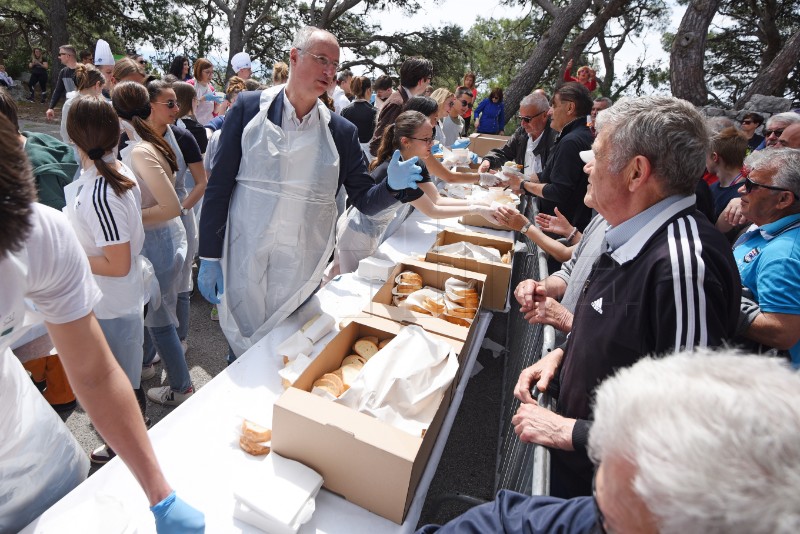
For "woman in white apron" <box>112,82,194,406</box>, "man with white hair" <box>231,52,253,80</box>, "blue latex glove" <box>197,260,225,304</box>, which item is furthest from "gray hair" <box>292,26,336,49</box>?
"man with white hair" <box>231,52,253,80</box>

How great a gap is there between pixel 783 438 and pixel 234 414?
1.40 meters

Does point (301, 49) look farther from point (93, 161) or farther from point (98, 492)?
point (98, 492)

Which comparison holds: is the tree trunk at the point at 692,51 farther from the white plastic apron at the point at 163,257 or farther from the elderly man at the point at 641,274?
the white plastic apron at the point at 163,257

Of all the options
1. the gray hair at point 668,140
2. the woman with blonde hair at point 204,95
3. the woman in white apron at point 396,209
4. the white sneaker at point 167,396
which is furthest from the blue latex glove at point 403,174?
the woman with blonde hair at point 204,95

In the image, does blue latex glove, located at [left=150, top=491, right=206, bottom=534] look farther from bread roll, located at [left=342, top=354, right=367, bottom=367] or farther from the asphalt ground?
the asphalt ground

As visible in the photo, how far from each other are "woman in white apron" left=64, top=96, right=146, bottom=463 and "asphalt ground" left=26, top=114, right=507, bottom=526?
100 cm

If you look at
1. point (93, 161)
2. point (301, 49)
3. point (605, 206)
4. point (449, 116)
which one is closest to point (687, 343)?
point (605, 206)

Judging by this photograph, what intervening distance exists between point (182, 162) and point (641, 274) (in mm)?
2939

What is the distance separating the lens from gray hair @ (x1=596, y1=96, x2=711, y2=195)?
3.96ft

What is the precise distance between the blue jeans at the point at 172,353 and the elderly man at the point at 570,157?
259 centimetres

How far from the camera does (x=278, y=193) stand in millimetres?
1958

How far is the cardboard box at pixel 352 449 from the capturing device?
1079mm

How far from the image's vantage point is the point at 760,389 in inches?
20.7

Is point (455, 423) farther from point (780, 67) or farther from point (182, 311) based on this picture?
point (780, 67)
